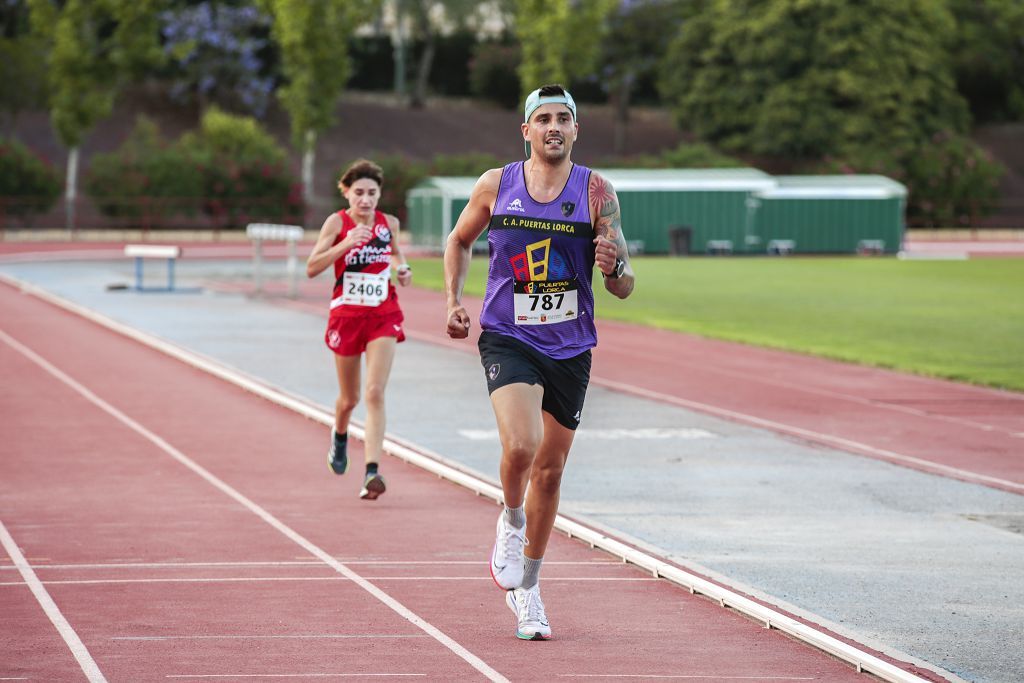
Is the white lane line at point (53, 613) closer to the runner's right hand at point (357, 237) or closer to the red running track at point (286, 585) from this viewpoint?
the red running track at point (286, 585)

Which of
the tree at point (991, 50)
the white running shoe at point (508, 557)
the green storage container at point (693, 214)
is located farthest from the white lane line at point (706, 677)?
the tree at point (991, 50)

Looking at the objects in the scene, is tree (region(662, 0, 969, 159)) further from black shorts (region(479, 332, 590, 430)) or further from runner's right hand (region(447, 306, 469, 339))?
runner's right hand (region(447, 306, 469, 339))

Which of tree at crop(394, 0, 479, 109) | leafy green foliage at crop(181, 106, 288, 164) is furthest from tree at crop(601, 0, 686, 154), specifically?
leafy green foliage at crop(181, 106, 288, 164)

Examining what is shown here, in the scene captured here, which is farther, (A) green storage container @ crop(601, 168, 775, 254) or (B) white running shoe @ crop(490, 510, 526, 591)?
(A) green storage container @ crop(601, 168, 775, 254)

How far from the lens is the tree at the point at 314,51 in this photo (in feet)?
208

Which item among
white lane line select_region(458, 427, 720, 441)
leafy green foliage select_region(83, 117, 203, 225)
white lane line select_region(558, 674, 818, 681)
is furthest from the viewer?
leafy green foliage select_region(83, 117, 203, 225)

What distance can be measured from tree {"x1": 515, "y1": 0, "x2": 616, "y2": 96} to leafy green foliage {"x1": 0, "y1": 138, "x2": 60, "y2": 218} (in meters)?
19.0

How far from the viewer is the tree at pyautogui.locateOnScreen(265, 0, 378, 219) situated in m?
63.3

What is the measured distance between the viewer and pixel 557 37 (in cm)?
6731

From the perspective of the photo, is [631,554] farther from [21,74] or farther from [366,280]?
[21,74]

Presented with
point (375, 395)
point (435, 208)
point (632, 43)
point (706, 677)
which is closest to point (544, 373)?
point (706, 677)

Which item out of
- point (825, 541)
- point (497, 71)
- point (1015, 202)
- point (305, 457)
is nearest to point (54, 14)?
point (497, 71)

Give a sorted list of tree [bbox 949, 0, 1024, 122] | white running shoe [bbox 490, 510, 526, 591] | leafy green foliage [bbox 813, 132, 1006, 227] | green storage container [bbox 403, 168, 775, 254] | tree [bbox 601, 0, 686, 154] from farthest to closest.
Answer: tree [bbox 949, 0, 1024, 122]
tree [bbox 601, 0, 686, 154]
leafy green foliage [bbox 813, 132, 1006, 227]
green storage container [bbox 403, 168, 775, 254]
white running shoe [bbox 490, 510, 526, 591]

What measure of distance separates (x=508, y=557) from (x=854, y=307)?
81.1 ft
